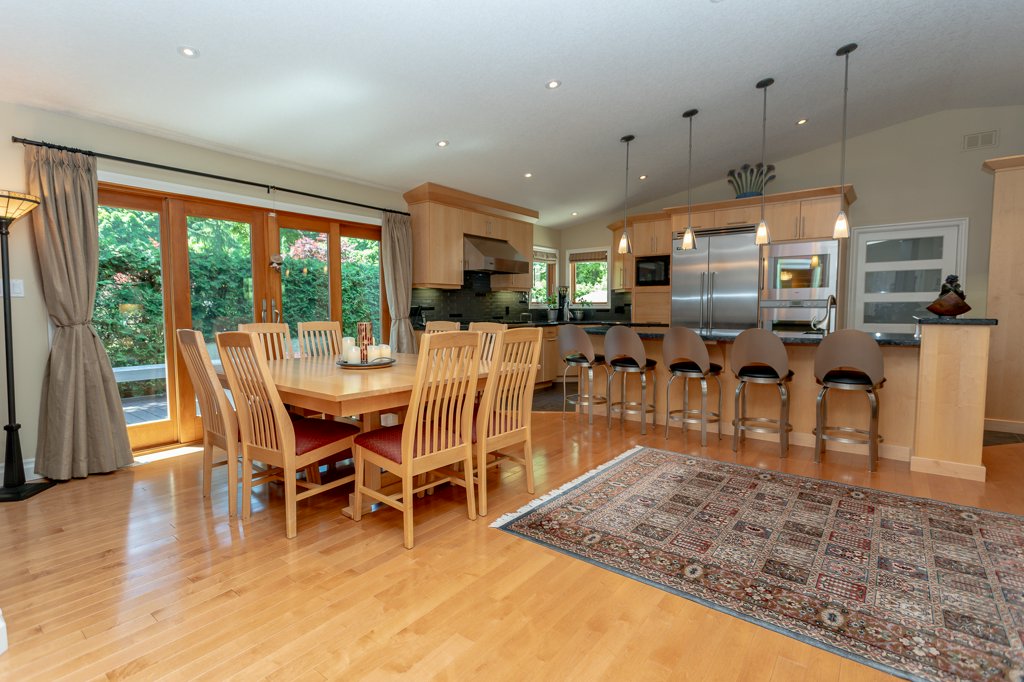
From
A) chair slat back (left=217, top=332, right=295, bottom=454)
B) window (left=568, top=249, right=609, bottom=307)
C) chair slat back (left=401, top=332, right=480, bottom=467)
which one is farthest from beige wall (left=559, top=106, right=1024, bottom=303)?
chair slat back (left=217, top=332, right=295, bottom=454)

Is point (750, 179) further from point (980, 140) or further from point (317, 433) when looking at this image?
point (317, 433)

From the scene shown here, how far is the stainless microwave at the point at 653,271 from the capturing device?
630 centimetres

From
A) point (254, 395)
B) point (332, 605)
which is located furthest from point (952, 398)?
point (254, 395)

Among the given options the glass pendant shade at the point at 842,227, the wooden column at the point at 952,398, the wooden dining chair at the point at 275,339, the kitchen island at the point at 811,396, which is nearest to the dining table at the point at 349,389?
the wooden dining chair at the point at 275,339

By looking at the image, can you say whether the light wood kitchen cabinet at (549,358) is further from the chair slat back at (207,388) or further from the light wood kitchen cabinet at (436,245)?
the chair slat back at (207,388)

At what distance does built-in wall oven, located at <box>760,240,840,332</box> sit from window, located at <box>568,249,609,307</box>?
8.23 ft

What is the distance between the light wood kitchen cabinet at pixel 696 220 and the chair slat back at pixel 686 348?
2.42m

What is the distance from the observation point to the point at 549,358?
6.59 metres

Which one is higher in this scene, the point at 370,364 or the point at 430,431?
the point at 370,364

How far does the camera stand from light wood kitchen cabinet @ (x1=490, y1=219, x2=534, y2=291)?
6426 mm

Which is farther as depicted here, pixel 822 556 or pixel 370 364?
pixel 370 364

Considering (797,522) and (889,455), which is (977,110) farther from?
(797,522)

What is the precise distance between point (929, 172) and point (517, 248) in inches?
182

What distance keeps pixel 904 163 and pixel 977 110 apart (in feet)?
2.31
